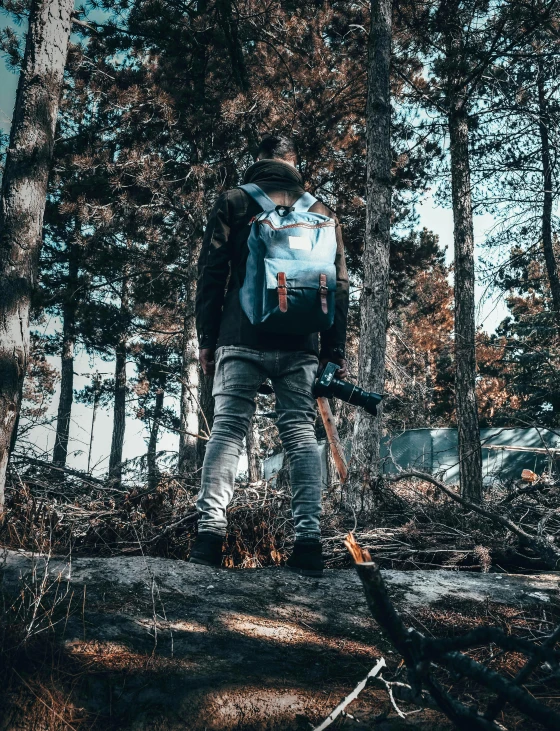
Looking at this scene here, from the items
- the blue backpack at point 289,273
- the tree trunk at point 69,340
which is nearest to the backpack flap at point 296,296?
the blue backpack at point 289,273

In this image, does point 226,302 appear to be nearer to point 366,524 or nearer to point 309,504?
point 309,504

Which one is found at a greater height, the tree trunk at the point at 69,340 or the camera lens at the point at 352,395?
the tree trunk at the point at 69,340

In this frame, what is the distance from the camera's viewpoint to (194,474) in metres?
3.98

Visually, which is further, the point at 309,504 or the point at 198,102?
the point at 198,102

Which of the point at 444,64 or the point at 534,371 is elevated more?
the point at 444,64

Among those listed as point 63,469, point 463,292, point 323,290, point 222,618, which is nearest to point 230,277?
point 323,290

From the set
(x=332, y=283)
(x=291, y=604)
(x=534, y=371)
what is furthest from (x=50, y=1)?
(x=534, y=371)

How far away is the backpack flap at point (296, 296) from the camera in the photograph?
2.70 meters

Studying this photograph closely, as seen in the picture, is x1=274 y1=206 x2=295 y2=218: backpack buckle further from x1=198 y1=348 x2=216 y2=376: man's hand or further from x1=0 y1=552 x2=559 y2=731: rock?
x1=0 y1=552 x2=559 y2=731: rock

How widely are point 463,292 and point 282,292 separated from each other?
22.5 ft

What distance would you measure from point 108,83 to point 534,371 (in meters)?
14.8

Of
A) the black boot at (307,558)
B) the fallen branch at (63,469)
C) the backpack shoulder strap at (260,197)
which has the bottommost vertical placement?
the black boot at (307,558)

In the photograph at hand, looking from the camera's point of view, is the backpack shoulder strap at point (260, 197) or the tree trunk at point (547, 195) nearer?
the backpack shoulder strap at point (260, 197)

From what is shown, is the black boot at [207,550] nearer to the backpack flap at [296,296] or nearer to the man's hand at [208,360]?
the man's hand at [208,360]
